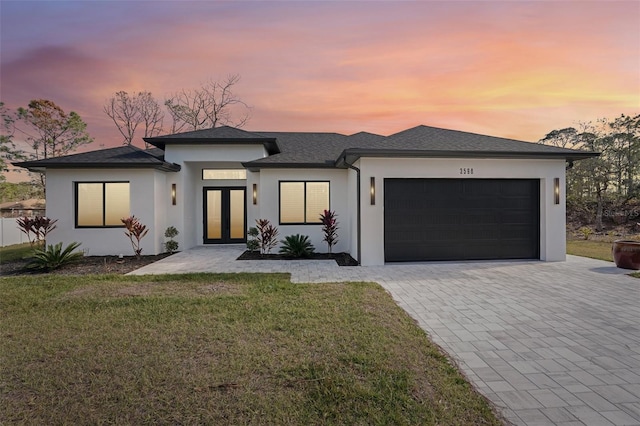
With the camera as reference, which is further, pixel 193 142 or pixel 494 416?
pixel 193 142

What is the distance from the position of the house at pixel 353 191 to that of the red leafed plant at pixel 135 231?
220 mm

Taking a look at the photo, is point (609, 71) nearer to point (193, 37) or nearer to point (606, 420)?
point (606, 420)

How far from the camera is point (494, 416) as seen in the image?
2.37 metres

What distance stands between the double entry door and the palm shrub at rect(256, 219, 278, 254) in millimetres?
2488

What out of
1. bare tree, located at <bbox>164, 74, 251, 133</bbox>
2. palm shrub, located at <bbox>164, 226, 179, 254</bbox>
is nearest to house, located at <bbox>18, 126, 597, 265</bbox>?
palm shrub, located at <bbox>164, 226, 179, 254</bbox>

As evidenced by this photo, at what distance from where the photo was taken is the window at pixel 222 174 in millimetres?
12609

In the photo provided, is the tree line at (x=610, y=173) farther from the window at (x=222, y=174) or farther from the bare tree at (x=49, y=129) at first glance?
the bare tree at (x=49, y=129)

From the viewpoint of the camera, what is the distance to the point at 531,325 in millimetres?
4277

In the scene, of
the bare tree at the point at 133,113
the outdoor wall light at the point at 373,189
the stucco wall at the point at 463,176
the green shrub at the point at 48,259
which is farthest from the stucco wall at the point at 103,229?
the bare tree at the point at 133,113

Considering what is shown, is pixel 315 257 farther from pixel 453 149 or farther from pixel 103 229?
pixel 103 229

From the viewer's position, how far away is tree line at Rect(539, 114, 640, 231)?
65.0ft

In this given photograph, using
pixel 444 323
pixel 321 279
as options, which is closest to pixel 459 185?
pixel 321 279

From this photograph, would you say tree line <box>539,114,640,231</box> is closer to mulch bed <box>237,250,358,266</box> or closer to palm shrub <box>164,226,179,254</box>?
mulch bed <box>237,250,358,266</box>

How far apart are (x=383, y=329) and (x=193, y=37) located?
33.5ft
